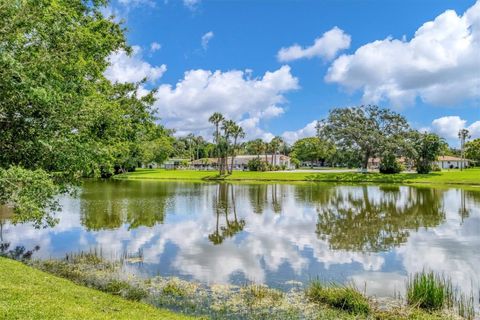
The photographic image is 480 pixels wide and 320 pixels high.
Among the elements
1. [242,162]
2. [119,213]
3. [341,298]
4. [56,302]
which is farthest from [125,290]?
[242,162]

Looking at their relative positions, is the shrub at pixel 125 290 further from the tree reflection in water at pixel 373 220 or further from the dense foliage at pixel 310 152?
the dense foliage at pixel 310 152

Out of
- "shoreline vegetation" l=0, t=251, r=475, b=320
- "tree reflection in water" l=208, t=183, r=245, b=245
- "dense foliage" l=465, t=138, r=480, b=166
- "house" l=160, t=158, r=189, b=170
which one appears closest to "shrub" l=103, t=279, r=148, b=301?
"shoreline vegetation" l=0, t=251, r=475, b=320

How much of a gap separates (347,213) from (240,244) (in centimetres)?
1359

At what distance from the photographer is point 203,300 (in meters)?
11.1

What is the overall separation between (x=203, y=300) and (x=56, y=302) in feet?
13.0

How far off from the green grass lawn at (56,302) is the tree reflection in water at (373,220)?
1145 centimetres

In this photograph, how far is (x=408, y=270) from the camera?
1456cm

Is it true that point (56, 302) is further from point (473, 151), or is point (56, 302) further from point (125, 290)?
point (473, 151)

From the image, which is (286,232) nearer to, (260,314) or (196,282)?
(196,282)

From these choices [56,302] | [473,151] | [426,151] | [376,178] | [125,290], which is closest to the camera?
[56,302]

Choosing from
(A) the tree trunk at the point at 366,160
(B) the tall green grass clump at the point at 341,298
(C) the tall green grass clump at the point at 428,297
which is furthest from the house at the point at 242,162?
(C) the tall green grass clump at the point at 428,297

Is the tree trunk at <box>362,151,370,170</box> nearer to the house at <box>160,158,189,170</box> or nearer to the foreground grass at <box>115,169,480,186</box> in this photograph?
the foreground grass at <box>115,169,480,186</box>

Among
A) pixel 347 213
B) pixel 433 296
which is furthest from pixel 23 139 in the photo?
pixel 347 213

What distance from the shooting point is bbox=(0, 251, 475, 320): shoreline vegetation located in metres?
8.81
